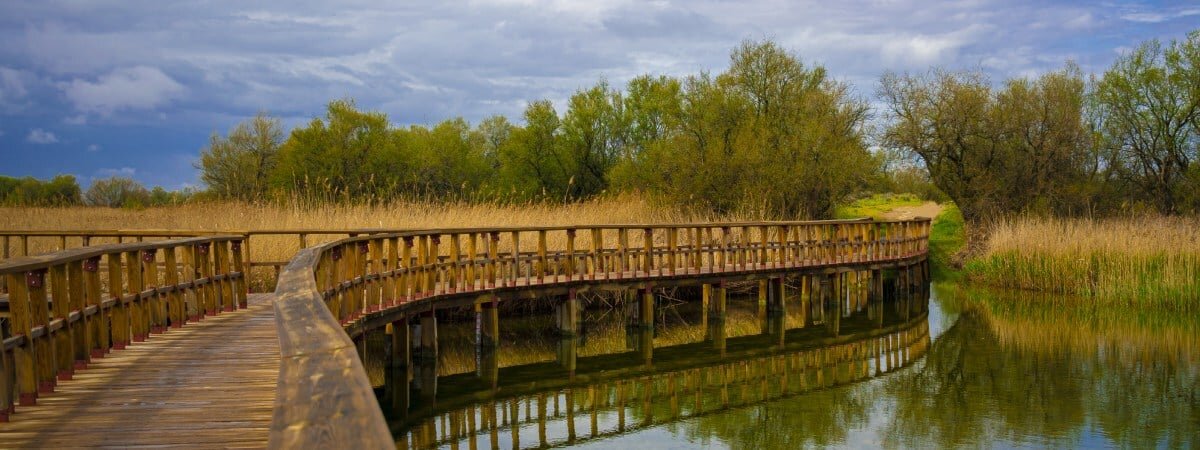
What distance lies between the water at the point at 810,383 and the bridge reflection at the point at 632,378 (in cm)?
4

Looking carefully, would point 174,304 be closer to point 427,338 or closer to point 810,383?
point 427,338

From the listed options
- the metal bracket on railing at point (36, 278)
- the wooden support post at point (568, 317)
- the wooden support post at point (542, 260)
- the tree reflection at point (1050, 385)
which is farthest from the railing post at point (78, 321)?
the wooden support post at point (568, 317)

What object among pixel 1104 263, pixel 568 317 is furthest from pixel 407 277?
pixel 1104 263

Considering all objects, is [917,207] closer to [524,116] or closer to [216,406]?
[524,116]

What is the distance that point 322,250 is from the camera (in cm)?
1026

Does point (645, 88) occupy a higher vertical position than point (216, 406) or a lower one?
higher

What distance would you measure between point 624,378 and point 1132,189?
29066mm

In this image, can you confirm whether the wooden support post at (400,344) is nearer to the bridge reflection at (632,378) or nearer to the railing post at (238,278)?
the bridge reflection at (632,378)

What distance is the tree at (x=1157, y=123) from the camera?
37188mm

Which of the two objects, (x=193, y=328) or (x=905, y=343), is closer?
(x=193, y=328)

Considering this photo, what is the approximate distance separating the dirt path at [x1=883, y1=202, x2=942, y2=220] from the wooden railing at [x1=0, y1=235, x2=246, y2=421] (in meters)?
39.4

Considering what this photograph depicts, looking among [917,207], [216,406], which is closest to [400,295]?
[216,406]

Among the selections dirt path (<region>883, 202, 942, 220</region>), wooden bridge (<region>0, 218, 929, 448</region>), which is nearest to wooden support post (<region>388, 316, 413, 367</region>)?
wooden bridge (<region>0, 218, 929, 448</region>)

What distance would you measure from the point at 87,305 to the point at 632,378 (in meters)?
9.52
